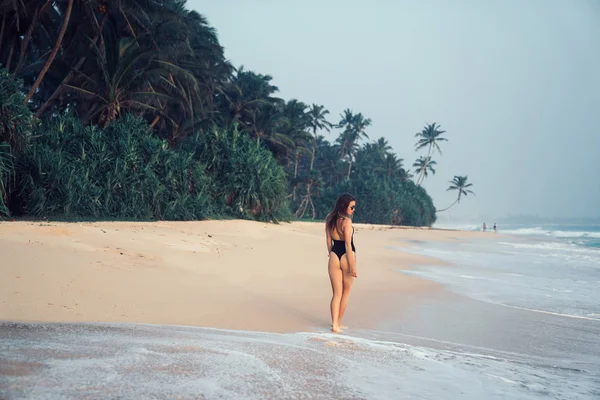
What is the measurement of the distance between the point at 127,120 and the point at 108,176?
3.69 m

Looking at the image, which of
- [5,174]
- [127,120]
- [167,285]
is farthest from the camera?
[127,120]

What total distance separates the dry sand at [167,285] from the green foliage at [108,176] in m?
5.80

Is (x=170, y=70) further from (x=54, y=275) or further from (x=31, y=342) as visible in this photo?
(x=31, y=342)

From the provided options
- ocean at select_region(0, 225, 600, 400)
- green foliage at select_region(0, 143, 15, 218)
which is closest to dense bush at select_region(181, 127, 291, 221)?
green foliage at select_region(0, 143, 15, 218)

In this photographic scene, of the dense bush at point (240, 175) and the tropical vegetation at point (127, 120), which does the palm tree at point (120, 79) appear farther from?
the dense bush at point (240, 175)

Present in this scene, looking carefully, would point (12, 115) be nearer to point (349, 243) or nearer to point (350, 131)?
point (349, 243)

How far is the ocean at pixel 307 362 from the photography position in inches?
108

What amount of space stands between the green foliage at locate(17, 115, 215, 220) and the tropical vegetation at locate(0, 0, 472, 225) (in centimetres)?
4

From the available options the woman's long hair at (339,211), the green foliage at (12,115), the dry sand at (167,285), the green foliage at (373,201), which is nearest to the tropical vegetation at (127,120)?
the green foliage at (12,115)

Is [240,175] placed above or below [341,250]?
above

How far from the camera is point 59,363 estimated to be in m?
2.96

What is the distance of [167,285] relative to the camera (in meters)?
6.59

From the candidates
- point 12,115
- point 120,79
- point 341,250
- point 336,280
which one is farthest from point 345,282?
point 120,79

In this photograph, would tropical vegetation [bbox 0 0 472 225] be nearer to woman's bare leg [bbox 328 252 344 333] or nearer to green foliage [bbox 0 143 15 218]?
green foliage [bbox 0 143 15 218]
